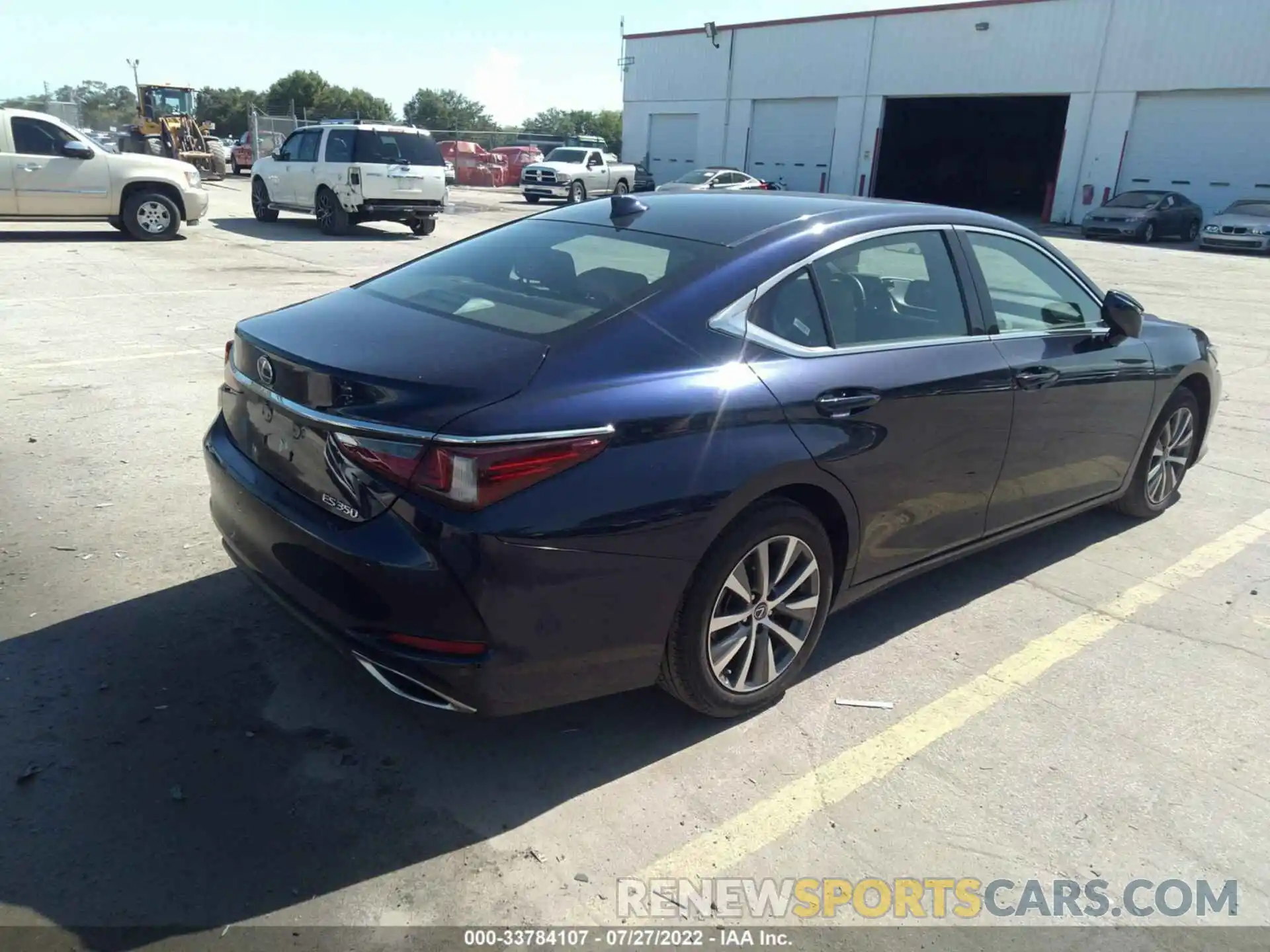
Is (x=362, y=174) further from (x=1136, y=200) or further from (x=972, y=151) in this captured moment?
(x=972, y=151)

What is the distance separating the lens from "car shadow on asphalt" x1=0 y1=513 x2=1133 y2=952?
2.47m

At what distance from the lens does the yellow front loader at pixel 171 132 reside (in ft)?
99.6

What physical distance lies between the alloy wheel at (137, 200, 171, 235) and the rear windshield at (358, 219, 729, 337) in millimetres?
13586

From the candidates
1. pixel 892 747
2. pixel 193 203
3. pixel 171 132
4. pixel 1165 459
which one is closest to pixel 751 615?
pixel 892 747

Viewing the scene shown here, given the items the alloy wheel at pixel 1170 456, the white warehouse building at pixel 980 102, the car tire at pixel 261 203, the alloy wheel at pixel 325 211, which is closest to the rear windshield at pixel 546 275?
the alloy wheel at pixel 1170 456

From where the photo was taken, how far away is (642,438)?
2.75m

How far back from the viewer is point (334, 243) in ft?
55.4

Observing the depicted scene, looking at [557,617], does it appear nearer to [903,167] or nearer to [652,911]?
[652,911]

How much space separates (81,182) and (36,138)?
80cm

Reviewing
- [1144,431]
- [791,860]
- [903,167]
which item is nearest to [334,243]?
[1144,431]

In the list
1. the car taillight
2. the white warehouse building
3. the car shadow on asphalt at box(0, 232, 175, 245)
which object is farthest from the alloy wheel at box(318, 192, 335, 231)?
the white warehouse building

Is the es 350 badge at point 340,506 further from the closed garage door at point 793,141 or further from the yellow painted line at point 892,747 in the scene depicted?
the closed garage door at point 793,141

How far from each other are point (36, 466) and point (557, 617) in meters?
3.96
